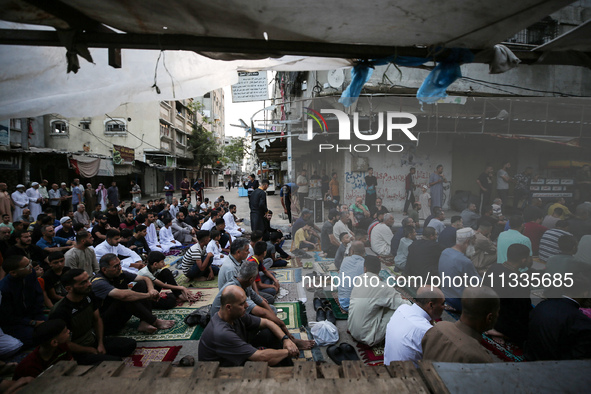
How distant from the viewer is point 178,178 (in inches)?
1357

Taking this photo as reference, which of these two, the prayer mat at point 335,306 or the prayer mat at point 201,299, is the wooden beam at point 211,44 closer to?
the prayer mat at point 335,306

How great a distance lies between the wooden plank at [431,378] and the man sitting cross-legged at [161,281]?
377 cm

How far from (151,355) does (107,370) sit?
5.43ft

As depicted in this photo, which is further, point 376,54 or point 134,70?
point 134,70

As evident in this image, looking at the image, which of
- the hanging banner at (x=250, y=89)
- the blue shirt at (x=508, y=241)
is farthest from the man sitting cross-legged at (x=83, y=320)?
the hanging banner at (x=250, y=89)

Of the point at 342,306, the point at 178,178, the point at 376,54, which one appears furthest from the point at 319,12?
the point at 178,178

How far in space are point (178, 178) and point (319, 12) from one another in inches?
1401

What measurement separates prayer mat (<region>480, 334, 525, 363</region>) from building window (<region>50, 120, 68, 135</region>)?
2601cm

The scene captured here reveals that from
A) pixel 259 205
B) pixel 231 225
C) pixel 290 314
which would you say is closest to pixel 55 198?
pixel 231 225

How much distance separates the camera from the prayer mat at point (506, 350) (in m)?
3.14

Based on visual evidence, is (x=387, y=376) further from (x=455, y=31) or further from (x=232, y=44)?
(x=232, y=44)

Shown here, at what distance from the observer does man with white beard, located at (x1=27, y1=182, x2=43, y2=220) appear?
33.1 ft

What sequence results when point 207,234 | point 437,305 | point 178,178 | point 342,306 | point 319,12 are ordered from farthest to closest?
point 178,178, point 207,234, point 342,306, point 437,305, point 319,12

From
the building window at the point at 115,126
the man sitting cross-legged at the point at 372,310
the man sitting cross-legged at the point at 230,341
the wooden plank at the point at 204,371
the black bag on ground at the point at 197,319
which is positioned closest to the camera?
the wooden plank at the point at 204,371
